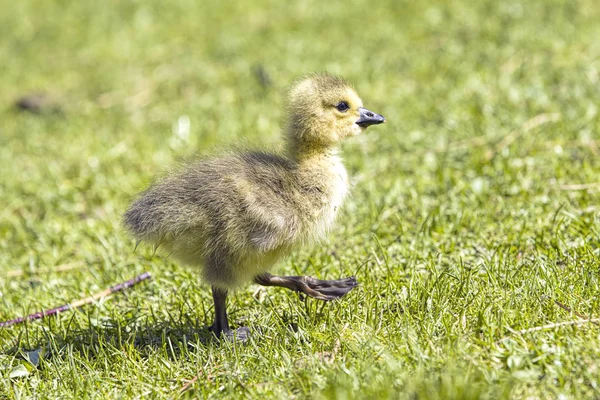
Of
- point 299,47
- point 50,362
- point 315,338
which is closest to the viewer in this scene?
point 315,338

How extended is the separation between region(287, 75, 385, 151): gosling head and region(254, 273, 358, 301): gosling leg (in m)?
0.70

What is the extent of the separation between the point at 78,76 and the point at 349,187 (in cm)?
734

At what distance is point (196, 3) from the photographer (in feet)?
39.4

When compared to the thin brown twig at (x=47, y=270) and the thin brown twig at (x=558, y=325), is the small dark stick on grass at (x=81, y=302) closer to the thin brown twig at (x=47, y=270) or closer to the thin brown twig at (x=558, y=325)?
the thin brown twig at (x=47, y=270)

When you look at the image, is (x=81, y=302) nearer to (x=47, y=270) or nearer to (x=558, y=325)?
(x=47, y=270)

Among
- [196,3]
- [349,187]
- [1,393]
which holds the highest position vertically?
[196,3]

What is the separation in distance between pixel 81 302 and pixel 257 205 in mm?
1632

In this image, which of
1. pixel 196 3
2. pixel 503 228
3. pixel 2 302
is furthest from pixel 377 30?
pixel 2 302

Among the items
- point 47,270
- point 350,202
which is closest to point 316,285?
point 350,202

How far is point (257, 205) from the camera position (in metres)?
3.62

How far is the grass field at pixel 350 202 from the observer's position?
132 inches

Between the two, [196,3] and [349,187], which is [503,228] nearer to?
[349,187]

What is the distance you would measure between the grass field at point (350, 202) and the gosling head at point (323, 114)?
21.7 inches

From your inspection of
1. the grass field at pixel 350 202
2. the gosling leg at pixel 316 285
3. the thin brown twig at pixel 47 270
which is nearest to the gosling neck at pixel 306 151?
the grass field at pixel 350 202
